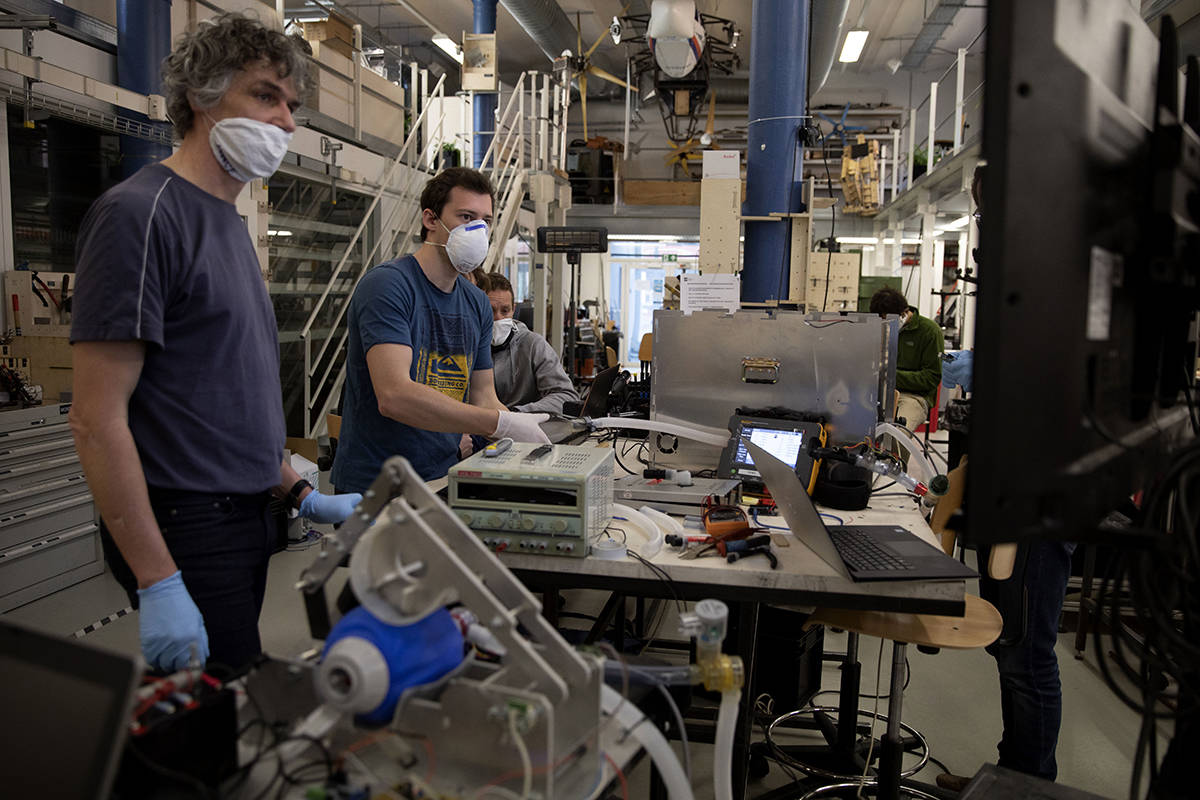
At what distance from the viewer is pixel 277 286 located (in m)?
5.55

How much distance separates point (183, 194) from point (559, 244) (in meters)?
3.72

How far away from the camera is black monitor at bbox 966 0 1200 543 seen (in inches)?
25.4

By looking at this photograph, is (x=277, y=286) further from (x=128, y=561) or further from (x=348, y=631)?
(x=348, y=631)

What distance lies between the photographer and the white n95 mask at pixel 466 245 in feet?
7.01

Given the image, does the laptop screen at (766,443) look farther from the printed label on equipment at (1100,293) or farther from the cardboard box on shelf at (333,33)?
the cardboard box on shelf at (333,33)

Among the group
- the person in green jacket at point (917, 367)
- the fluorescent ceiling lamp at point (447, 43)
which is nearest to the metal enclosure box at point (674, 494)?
the person in green jacket at point (917, 367)

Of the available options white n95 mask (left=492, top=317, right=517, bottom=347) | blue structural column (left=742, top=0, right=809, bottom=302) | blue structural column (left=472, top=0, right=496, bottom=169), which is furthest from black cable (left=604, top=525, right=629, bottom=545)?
blue structural column (left=472, top=0, right=496, bottom=169)

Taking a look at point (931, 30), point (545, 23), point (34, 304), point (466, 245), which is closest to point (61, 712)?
point (466, 245)

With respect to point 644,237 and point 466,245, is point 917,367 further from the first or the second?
point 644,237

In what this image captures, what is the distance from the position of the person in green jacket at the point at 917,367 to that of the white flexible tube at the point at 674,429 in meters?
3.27

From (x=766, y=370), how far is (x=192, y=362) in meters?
1.73

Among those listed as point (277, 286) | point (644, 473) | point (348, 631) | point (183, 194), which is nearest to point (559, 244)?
point (277, 286)

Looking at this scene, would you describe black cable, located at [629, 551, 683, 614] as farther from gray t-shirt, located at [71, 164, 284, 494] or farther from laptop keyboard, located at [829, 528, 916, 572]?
gray t-shirt, located at [71, 164, 284, 494]

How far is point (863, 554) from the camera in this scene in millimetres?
1697
